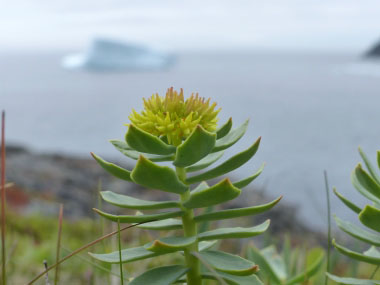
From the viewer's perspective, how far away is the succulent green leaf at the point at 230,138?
0.81 meters

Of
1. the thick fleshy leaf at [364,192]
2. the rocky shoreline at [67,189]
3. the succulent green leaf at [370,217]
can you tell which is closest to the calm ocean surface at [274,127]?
the rocky shoreline at [67,189]

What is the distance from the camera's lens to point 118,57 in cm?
2594

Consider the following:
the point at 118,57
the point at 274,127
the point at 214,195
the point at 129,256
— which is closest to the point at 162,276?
the point at 129,256

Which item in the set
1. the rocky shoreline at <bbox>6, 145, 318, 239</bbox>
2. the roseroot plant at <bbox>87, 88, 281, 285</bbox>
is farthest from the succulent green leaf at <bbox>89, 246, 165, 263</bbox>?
the rocky shoreline at <bbox>6, 145, 318, 239</bbox>

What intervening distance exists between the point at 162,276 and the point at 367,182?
41 cm

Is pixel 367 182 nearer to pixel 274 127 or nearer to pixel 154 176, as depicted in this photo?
pixel 154 176

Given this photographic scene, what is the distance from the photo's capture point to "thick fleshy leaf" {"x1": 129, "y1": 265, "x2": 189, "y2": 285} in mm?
752

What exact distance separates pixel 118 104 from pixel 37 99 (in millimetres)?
9341

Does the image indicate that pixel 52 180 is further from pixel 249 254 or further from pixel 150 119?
pixel 150 119

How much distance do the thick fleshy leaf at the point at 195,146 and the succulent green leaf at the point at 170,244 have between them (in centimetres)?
13

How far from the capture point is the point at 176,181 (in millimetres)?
737

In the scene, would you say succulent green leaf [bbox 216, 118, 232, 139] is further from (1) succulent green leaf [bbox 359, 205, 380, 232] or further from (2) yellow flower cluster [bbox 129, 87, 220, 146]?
(1) succulent green leaf [bbox 359, 205, 380, 232]

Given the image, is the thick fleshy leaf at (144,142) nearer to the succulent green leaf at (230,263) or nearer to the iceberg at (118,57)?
the succulent green leaf at (230,263)

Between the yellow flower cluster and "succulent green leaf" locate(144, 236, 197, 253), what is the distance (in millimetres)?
158
